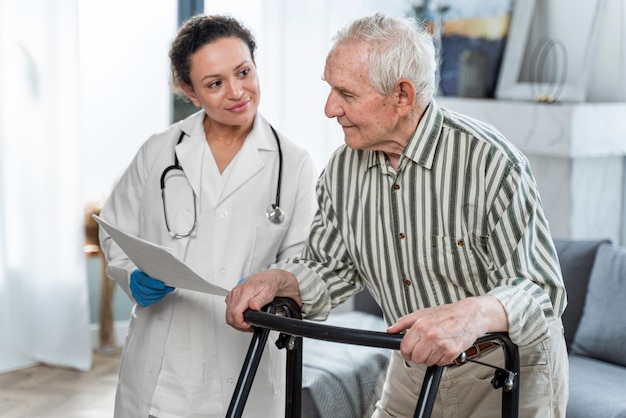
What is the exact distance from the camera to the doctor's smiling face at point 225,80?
220 cm

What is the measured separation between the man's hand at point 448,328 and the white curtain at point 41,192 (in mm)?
3198

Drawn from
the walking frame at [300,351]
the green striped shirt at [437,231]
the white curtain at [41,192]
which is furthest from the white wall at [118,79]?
the walking frame at [300,351]

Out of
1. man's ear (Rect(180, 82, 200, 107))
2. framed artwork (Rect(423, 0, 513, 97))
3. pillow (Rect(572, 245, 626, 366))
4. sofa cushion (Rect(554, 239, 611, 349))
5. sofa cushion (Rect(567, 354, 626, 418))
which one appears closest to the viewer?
man's ear (Rect(180, 82, 200, 107))

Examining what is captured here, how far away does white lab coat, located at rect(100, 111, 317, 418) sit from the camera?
7.19 feet

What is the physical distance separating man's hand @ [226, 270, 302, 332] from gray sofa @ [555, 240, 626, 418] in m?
1.51

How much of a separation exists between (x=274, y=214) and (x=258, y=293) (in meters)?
0.43

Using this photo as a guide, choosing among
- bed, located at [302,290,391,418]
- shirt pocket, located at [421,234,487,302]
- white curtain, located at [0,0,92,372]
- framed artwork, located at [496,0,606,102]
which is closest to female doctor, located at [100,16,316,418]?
shirt pocket, located at [421,234,487,302]

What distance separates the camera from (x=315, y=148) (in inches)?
193

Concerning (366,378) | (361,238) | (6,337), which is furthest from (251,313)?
(6,337)

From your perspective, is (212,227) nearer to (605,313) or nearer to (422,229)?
(422,229)

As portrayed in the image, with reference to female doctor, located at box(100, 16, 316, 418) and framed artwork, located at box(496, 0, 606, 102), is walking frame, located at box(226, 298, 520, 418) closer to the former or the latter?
female doctor, located at box(100, 16, 316, 418)

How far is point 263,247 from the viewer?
2.23 metres

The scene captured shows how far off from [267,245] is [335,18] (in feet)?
9.36

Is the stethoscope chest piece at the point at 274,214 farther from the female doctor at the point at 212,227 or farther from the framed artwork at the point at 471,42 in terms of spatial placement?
the framed artwork at the point at 471,42
